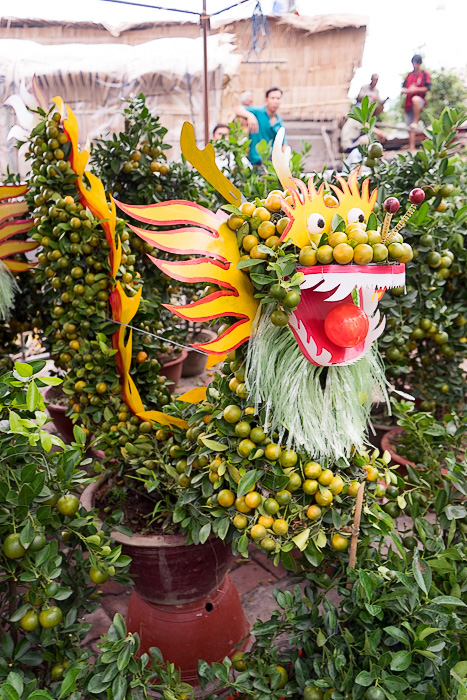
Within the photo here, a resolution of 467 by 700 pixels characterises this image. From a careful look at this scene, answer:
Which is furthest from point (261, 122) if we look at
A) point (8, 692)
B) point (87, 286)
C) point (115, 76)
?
point (8, 692)

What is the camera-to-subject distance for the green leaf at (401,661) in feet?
2.63

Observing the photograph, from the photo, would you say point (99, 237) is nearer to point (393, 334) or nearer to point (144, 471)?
point (144, 471)

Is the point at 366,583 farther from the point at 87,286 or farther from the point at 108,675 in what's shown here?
the point at 87,286

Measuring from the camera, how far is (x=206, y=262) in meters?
0.96

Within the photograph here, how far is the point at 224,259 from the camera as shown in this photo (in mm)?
979

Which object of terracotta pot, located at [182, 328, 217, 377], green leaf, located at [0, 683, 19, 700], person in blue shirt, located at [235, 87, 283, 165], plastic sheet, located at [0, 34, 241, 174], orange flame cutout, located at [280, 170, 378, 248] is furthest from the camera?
person in blue shirt, located at [235, 87, 283, 165]

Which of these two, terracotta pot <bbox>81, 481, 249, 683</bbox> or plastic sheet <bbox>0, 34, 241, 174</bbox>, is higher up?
plastic sheet <bbox>0, 34, 241, 174</bbox>

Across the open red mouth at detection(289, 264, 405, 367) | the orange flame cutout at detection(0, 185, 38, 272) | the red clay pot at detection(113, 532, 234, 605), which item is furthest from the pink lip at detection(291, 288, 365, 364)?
the orange flame cutout at detection(0, 185, 38, 272)

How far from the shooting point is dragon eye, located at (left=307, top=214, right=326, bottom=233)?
0.93 metres

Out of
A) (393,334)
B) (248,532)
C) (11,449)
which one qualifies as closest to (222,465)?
(248,532)

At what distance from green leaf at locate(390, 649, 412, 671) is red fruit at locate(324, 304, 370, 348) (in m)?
0.50

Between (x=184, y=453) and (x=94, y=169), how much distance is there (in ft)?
4.44

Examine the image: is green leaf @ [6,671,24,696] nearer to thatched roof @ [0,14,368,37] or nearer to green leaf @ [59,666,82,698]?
green leaf @ [59,666,82,698]

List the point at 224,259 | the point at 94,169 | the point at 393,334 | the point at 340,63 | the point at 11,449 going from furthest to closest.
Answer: the point at 340,63, the point at 94,169, the point at 393,334, the point at 224,259, the point at 11,449
